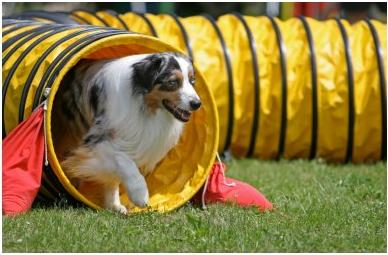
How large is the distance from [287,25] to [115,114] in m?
3.94

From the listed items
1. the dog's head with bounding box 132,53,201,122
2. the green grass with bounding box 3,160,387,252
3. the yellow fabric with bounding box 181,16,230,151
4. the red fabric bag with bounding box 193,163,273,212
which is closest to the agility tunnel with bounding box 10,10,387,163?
the yellow fabric with bounding box 181,16,230,151

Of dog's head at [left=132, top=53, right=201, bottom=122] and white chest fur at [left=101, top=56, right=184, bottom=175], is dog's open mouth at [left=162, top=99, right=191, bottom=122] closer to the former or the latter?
dog's head at [left=132, top=53, right=201, bottom=122]

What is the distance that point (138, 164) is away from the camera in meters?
6.05

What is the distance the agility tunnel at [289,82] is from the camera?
889 centimetres

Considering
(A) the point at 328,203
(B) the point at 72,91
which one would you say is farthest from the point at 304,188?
(B) the point at 72,91

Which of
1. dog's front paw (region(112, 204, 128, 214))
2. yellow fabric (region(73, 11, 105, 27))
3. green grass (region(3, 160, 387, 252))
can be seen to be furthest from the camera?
yellow fabric (region(73, 11, 105, 27))

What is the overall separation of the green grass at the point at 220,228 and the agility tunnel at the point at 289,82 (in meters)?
2.29

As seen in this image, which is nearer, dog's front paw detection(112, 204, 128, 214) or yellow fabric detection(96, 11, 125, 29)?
dog's front paw detection(112, 204, 128, 214)

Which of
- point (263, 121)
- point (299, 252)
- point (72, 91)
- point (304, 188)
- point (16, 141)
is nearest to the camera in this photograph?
point (299, 252)

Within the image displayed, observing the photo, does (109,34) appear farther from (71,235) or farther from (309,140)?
(309,140)

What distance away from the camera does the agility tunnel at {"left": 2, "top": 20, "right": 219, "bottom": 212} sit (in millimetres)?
5789

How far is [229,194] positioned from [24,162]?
1.57m

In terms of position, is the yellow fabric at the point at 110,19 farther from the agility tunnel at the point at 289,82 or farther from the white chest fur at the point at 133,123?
the white chest fur at the point at 133,123

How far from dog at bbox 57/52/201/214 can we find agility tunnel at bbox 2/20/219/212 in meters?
0.19
